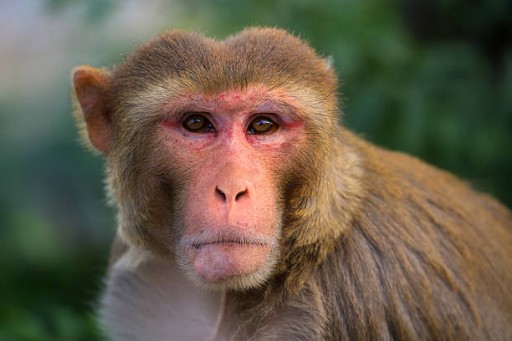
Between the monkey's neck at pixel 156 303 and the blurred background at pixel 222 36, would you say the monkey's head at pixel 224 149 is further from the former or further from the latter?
the blurred background at pixel 222 36

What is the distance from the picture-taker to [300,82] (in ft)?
16.9

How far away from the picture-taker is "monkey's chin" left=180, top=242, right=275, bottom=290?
4676mm

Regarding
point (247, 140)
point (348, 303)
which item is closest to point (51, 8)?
point (247, 140)

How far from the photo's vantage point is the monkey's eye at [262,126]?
5.00 m

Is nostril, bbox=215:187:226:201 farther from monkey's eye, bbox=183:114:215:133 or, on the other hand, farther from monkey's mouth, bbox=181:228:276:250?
monkey's eye, bbox=183:114:215:133

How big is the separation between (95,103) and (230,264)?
1.59 meters

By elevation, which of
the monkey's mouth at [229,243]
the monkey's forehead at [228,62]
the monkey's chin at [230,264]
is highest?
the monkey's forehead at [228,62]

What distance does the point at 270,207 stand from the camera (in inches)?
189

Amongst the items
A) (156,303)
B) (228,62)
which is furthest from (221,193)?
(156,303)

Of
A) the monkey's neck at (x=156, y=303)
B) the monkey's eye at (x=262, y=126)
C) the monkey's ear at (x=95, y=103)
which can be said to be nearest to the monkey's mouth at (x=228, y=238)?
the monkey's eye at (x=262, y=126)

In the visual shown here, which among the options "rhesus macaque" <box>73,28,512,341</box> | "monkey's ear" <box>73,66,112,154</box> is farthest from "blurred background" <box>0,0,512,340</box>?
"rhesus macaque" <box>73,28,512,341</box>

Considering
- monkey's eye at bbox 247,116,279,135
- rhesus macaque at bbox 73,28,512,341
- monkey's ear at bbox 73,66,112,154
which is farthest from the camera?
monkey's ear at bbox 73,66,112,154

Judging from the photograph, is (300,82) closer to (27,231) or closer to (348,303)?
(348,303)

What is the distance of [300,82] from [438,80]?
3851 mm
